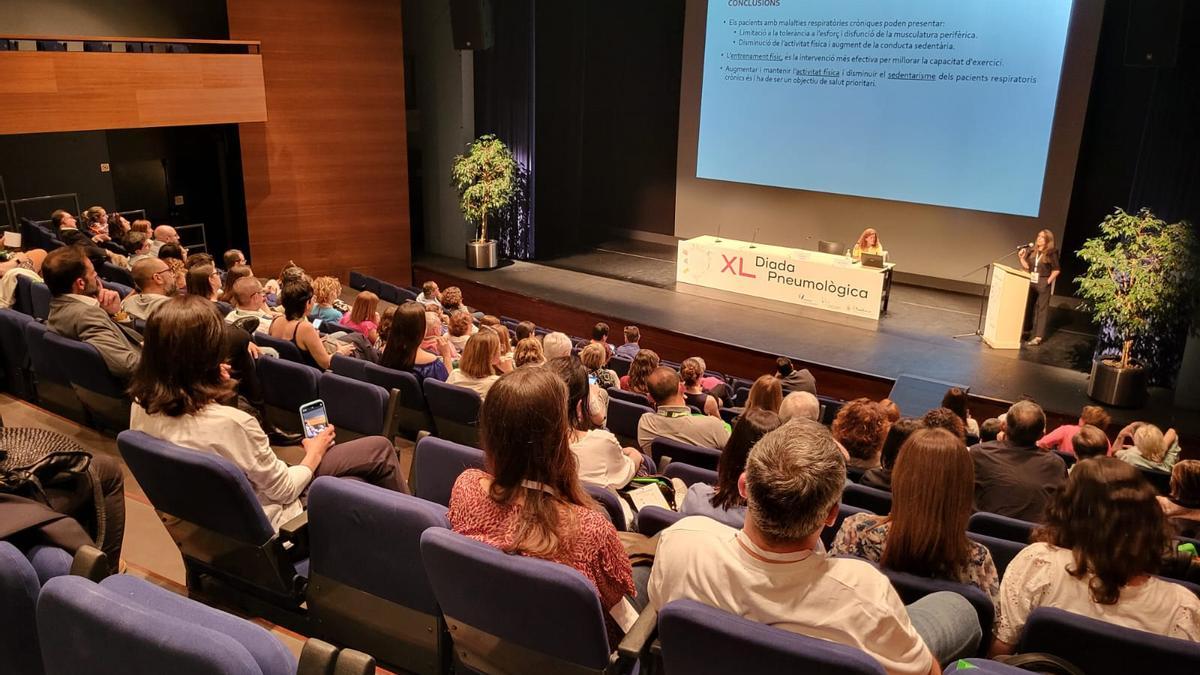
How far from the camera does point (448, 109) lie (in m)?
12.5

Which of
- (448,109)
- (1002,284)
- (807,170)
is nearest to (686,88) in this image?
(807,170)

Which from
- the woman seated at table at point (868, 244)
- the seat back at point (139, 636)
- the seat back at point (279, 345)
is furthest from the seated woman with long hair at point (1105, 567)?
the woman seated at table at point (868, 244)

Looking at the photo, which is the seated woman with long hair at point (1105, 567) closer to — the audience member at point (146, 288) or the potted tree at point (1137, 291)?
the audience member at point (146, 288)

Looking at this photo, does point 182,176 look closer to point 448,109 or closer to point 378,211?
point 378,211

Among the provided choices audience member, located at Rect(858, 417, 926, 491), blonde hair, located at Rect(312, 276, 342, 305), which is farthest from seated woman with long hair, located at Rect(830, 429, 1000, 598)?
blonde hair, located at Rect(312, 276, 342, 305)

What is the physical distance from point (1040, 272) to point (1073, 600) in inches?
277

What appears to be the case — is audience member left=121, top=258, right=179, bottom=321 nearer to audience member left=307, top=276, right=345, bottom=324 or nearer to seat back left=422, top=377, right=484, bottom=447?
audience member left=307, top=276, right=345, bottom=324

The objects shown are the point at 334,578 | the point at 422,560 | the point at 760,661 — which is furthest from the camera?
the point at 334,578

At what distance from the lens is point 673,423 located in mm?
4586

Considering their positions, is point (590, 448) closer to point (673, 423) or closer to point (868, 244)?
point (673, 423)

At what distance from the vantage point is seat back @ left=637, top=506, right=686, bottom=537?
2.69 meters

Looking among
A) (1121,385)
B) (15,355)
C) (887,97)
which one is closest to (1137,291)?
(1121,385)

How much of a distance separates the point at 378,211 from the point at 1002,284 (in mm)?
7818

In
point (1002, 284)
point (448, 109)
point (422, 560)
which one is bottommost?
point (1002, 284)
